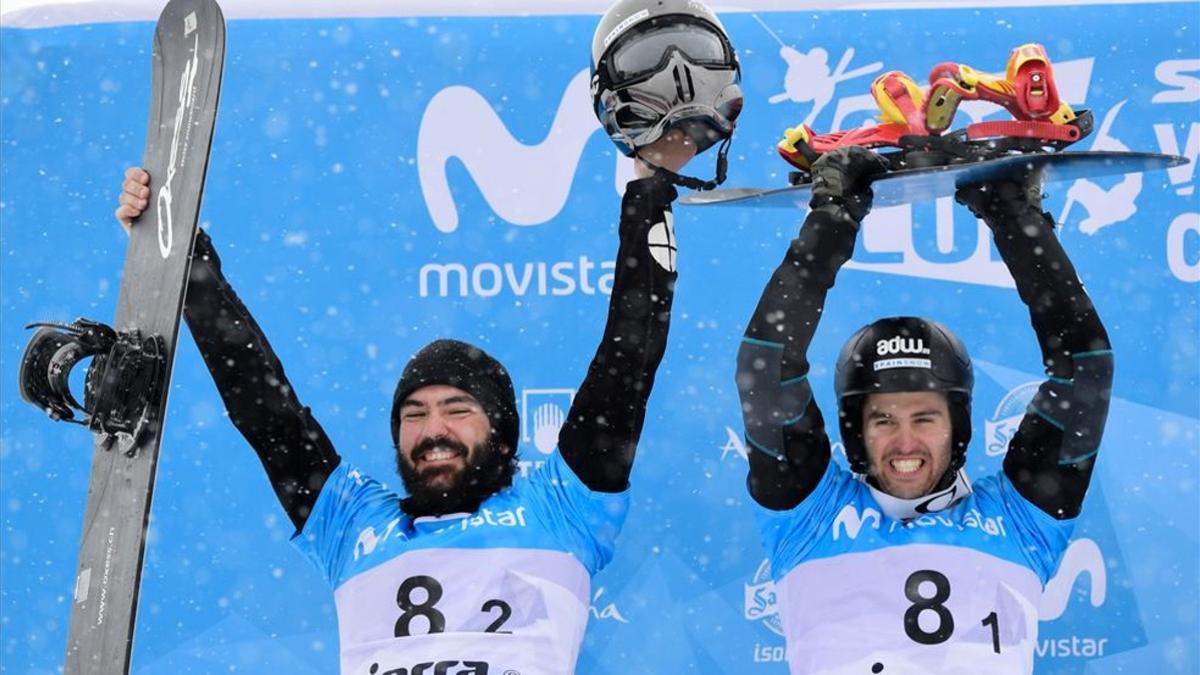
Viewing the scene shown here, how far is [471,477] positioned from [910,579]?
3.21 ft

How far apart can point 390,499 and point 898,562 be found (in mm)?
1161

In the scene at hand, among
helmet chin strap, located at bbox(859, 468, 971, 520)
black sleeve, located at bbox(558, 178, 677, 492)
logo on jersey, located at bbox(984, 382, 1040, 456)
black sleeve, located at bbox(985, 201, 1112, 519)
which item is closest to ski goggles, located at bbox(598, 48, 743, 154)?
black sleeve, located at bbox(558, 178, 677, 492)

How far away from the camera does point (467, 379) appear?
131 inches

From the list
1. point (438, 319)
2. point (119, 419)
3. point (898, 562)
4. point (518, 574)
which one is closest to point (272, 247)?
point (438, 319)

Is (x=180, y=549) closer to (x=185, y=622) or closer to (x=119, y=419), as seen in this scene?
(x=185, y=622)

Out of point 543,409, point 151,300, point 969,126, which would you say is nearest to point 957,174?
point 969,126

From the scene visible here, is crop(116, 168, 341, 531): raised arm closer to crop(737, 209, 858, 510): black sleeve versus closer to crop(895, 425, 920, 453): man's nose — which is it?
crop(737, 209, 858, 510): black sleeve

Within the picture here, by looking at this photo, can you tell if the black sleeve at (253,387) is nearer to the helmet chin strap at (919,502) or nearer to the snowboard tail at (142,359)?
the snowboard tail at (142,359)

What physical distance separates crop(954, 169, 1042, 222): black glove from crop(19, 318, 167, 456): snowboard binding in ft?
5.79

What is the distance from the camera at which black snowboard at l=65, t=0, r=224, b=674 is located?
2910 millimetres

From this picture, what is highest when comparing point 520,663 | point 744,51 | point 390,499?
point 744,51

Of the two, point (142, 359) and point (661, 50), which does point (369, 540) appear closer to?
point (142, 359)

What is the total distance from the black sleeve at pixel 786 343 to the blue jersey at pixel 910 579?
0.17m

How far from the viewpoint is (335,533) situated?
331 centimetres
